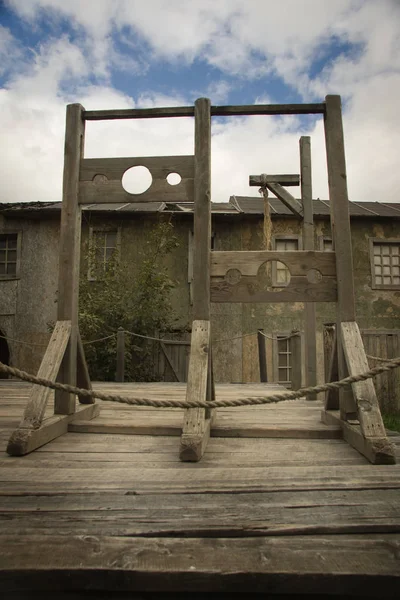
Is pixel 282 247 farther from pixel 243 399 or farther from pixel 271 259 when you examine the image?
pixel 243 399

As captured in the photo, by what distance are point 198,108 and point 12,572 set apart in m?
2.90

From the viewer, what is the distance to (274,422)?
10.1 ft

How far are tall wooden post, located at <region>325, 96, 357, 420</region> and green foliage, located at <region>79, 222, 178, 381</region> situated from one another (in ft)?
21.5

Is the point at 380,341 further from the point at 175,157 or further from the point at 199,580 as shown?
the point at 199,580

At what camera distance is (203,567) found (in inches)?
45.7

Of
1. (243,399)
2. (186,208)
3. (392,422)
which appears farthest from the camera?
(186,208)

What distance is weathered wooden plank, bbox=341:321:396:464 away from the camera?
81.6 inches

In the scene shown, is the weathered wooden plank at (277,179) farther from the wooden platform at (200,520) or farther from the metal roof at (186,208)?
the metal roof at (186,208)

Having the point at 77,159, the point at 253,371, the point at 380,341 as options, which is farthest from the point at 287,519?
the point at 253,371

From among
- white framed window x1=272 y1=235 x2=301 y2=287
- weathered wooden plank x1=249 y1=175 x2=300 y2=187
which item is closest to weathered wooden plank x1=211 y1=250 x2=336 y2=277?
weathered wooden plank x1=249 y1=175 x2=300 y2=187

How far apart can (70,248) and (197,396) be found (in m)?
1.45

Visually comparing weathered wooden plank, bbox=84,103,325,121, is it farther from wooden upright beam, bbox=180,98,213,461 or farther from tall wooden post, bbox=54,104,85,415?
tall wooden post, bbox=54,104,85,415

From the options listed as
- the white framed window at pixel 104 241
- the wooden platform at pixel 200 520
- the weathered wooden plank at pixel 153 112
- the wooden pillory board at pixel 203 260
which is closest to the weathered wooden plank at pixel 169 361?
the white framed window at pixel 104 241

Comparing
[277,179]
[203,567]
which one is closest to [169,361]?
[277,179]
